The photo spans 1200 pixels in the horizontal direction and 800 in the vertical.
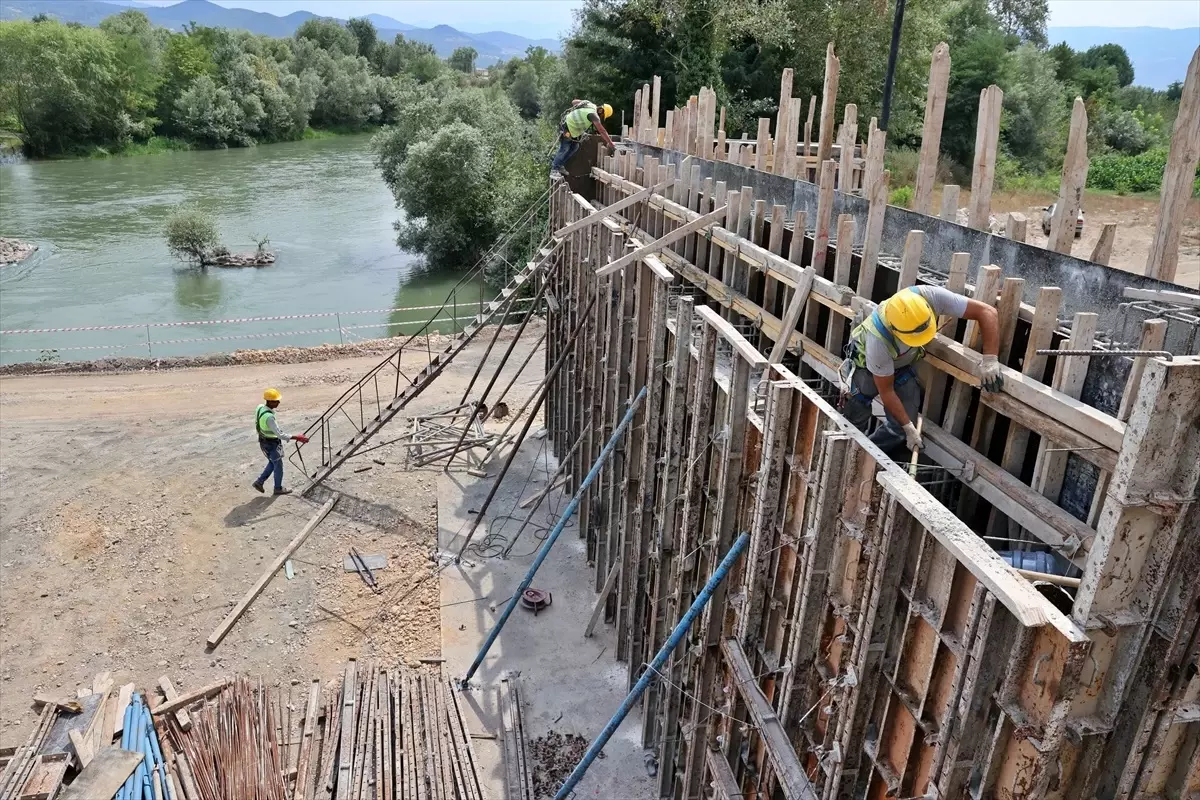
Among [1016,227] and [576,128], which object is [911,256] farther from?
[576,128]

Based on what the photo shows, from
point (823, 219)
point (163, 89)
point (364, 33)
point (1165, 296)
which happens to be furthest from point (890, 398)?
point (364, 33)

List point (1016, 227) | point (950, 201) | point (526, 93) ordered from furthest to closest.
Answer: point (526, 93)
point (950, 201)
point (1016, 227)

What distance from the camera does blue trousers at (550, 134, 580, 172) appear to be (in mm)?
15039

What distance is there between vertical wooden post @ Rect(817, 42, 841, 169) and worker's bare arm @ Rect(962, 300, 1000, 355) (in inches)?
168

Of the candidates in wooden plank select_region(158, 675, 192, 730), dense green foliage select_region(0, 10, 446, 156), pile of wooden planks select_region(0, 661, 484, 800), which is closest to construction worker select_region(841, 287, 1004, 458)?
pile of wooden planks select_region(0, 661, 484, 800)

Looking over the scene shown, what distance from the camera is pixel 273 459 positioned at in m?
13.7

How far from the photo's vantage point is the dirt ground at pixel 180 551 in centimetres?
1005

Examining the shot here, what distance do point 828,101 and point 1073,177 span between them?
5.44 m

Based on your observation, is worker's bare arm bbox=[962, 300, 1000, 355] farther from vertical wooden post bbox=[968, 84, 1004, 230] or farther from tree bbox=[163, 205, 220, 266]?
tree bbox=[163, 205, 220, 266]

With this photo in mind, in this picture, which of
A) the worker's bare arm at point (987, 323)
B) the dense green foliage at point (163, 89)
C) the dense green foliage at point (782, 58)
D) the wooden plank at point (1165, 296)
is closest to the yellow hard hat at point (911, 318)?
the worker's bare arm at point (987, 323)

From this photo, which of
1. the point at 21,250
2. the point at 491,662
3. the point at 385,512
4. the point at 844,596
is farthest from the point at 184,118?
the point at 844,596

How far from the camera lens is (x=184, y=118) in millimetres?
67750

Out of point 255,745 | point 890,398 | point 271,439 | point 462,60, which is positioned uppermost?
point 462,60

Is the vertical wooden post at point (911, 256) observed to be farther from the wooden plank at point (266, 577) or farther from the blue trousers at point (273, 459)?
the blue trousers at point (273, 459)
